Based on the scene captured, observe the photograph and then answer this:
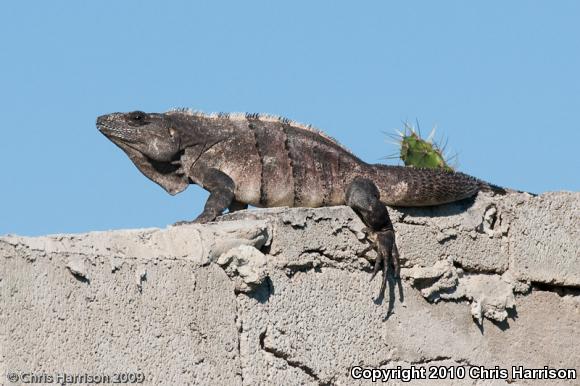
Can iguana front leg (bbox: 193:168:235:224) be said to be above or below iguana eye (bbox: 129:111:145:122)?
below

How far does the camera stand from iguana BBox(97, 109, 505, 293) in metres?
8.10

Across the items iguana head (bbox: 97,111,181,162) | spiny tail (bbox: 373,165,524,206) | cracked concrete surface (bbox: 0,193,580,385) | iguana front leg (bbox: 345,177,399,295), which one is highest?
iguana head (bbox: 97,111,181,162)

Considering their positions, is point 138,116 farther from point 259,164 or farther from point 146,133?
point 259,164

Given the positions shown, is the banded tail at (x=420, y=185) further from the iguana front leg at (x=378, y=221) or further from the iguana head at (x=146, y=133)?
the iguana head at (x=146, y=133)

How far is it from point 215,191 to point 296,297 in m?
1.13

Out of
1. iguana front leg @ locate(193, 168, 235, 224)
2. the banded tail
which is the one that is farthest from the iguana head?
the banded tail

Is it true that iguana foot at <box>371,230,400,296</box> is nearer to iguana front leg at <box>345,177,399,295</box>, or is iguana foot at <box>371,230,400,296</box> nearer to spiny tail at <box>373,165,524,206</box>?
iguana front leg at <box>345,177,399,295</box>

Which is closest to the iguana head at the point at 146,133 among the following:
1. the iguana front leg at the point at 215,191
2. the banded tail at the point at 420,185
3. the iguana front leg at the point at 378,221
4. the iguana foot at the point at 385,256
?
the iguana front leg at the point at 215,191

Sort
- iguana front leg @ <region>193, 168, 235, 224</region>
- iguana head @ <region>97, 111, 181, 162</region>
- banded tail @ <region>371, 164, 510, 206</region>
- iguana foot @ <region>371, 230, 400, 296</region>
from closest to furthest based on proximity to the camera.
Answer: iguana foot @ <region>371, 230, 400, 296</region>
iguana front leg @ <region>193, 168, 235, 224</region>
banded tail @ <region>371, 164, 510, 206</region>
iguana head @ <region>97, 111, 181, 162</region>

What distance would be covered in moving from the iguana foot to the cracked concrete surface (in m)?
0.07

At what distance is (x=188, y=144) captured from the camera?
820 cm

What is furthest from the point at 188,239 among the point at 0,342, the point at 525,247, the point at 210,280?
the point at 525,247

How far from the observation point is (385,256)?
7516mm

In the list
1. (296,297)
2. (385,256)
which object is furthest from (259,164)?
(296,297)
